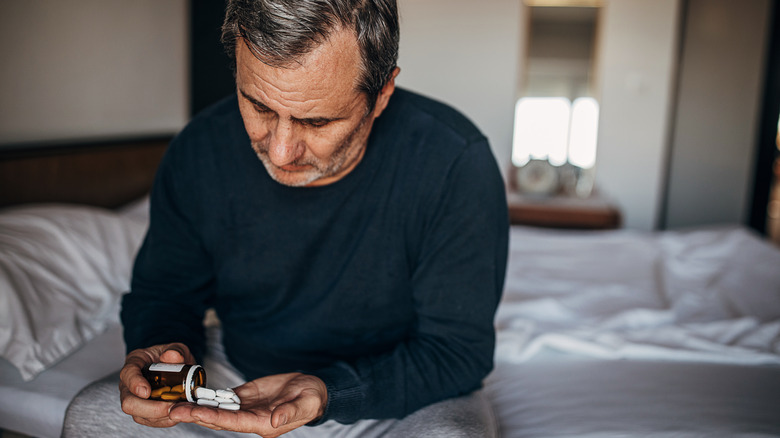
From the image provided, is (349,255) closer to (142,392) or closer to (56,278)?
(142,392)

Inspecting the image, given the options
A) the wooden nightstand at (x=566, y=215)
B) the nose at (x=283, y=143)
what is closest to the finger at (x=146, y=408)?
the nose at (x=283, y=143)

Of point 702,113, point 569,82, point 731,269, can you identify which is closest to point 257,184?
point 731,269

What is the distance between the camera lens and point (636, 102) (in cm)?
343

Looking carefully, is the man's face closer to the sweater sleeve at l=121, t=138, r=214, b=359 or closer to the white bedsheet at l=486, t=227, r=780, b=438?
the sweater sleeve at l=121, t=138, r=214, b=359

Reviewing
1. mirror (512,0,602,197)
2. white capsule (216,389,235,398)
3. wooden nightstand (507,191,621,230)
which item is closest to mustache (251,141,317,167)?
white capsule (216,389,235,398)

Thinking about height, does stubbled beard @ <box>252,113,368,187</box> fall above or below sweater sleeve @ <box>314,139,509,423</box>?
above

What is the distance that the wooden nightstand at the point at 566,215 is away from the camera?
2703mm

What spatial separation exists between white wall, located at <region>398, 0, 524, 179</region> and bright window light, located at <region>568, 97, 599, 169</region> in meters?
0.39

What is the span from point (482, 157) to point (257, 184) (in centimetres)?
37

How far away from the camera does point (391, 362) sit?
0.85 m

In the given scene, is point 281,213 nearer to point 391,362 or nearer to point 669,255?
point 391,362

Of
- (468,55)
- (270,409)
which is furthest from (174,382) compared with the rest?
(468,55)

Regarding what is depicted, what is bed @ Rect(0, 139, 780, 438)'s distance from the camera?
41.4 inches

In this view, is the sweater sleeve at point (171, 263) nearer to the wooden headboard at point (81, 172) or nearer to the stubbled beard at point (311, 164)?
the stubbled beard at point (311, 164)
